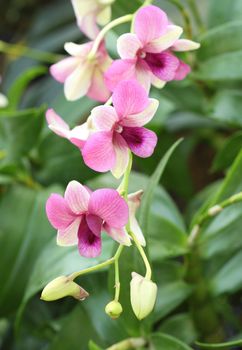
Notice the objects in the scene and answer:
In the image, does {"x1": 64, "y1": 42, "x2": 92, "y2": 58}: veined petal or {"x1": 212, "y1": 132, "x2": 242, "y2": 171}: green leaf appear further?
{"x1": 212, "y1": 132, "x2": 242, "y2": 171}: green leaf

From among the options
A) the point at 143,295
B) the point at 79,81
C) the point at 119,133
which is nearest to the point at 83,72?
the point at 79,81

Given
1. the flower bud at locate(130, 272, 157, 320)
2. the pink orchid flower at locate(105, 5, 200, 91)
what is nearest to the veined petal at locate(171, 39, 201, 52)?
the pink orchid flower at locate(105, 5, 200, 91)

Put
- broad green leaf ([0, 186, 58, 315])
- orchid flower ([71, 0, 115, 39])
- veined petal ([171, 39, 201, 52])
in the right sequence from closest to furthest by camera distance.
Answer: veined petal ([171, 39, 201, 52]) < orchid flower ([71, 0, 115, 39]) < broad green leaf ([0, 186, 58, 315])

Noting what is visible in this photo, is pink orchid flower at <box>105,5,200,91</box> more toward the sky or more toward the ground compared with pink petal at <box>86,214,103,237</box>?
more toward the sky

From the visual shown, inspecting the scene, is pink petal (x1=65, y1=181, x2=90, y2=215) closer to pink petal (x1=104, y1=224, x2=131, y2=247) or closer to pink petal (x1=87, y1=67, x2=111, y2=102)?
pink petal (x1=104, y1=224, x2=131, y2=247)

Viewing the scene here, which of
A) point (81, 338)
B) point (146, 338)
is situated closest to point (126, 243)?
point (146, 338)

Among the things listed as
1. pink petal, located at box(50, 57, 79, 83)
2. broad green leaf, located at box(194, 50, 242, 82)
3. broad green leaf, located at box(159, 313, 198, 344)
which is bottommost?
broad green leaf, located at box(159, 313, 198, 344)

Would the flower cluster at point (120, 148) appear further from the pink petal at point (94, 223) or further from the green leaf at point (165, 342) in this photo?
the green leaf at point (165, 342)

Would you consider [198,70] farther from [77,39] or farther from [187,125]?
[77,39]
